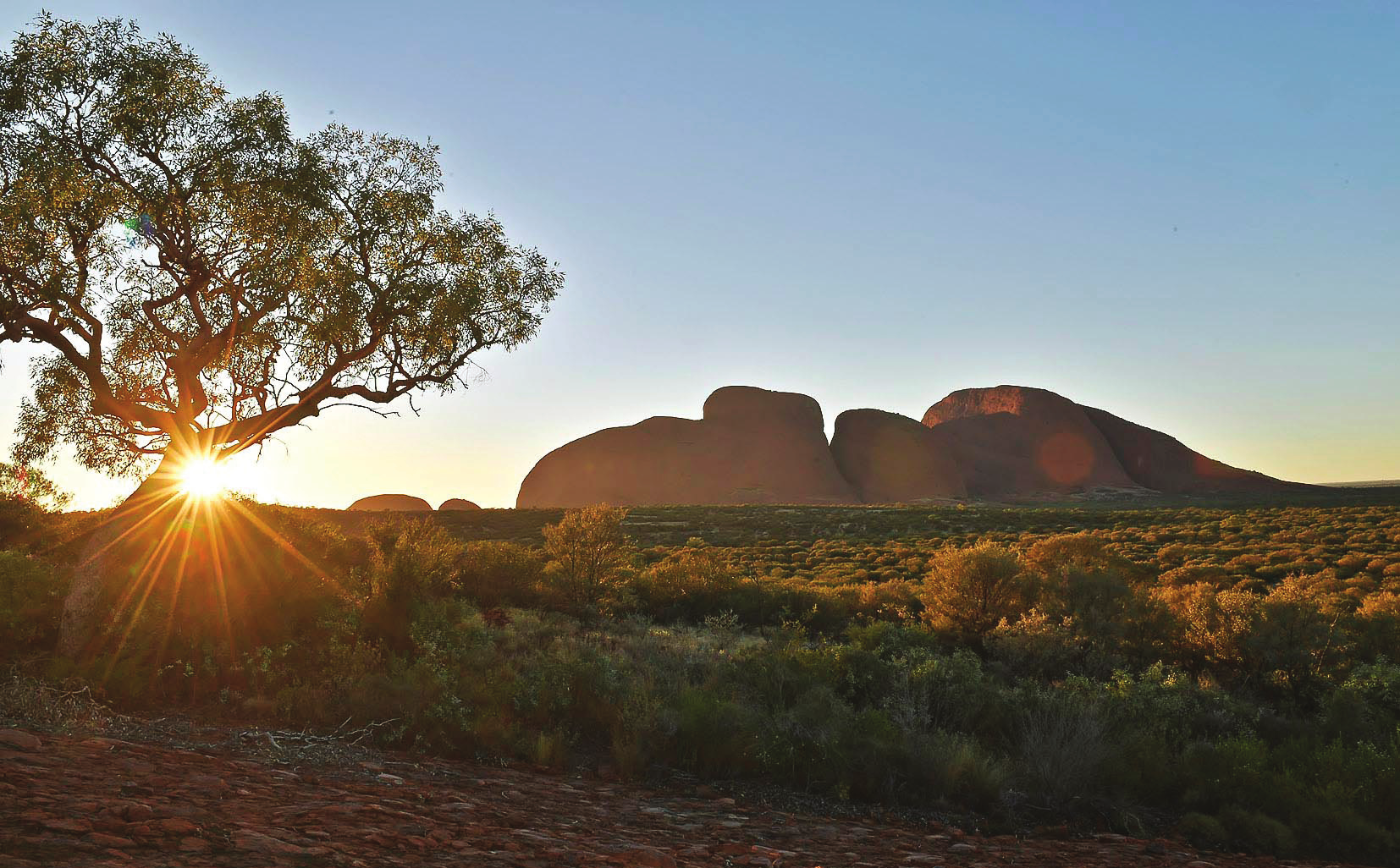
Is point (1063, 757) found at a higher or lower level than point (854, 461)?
lower

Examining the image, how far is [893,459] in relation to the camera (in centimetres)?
11475

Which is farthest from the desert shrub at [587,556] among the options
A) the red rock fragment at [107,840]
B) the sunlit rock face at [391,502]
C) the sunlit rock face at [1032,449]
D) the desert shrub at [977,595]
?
the sunlit rock face at [1032,449]

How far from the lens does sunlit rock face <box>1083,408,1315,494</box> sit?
110m

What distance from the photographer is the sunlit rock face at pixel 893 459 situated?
10994cm

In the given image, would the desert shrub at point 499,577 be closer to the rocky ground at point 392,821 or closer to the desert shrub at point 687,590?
the desert shrub at point 687,590

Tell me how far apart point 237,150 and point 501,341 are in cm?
524

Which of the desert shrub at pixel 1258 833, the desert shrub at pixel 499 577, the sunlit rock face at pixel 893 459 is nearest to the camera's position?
the desert shrub at pixel 1258 833

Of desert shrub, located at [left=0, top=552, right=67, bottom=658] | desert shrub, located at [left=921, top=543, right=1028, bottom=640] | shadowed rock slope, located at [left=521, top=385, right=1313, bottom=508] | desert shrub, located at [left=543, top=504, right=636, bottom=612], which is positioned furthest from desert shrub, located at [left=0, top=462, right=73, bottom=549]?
shadowed rock slope, located at [left=521, top=385, right=1313, bottom=508]

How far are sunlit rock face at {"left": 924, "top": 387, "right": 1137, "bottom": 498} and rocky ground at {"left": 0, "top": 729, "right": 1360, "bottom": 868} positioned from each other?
109890mm

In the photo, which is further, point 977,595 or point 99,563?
point 977,595

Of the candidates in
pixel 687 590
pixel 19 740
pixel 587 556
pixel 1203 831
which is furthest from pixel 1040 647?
pixel 19 740

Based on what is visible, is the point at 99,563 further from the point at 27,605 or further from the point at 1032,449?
the point at 1032,449

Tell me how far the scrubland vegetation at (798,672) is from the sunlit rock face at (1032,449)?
10064 cm

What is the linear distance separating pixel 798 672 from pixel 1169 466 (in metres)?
126
